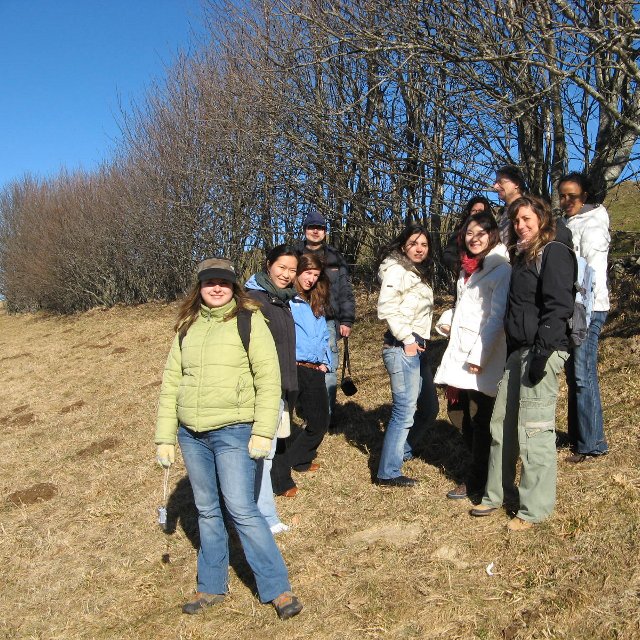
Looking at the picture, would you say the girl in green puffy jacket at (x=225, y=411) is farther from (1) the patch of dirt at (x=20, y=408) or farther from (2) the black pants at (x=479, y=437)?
(1) the patch of dirt at (x=20, y=408)

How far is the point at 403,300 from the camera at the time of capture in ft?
14.9

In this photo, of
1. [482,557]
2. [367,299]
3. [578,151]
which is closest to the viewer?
[482,557]

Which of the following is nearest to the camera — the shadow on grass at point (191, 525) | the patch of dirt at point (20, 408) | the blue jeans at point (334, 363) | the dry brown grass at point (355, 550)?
the dry brown grass at point (355, 550)

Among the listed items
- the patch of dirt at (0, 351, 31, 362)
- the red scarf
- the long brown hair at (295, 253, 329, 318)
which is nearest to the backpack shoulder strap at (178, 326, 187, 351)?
the long brown hair at (295, 253, 329, 318)

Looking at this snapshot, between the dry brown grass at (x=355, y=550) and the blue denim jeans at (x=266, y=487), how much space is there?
21 cm

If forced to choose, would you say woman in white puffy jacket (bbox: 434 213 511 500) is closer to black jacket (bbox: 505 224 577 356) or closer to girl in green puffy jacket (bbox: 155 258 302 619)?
black jacket (bbox: 505 224 577 356)

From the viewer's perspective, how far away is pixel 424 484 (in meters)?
4.75

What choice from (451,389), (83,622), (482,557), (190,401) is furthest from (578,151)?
(83,622)

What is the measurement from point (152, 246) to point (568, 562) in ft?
59.7

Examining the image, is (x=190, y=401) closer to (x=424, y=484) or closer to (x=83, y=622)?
(x=83, y=622)

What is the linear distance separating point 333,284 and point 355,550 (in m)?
2.55

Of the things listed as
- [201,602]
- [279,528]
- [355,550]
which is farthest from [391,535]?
[201,602]

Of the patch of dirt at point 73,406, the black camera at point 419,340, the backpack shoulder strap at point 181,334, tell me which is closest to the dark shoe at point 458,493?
the black camera at point 419,340

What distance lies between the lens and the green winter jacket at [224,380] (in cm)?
339
